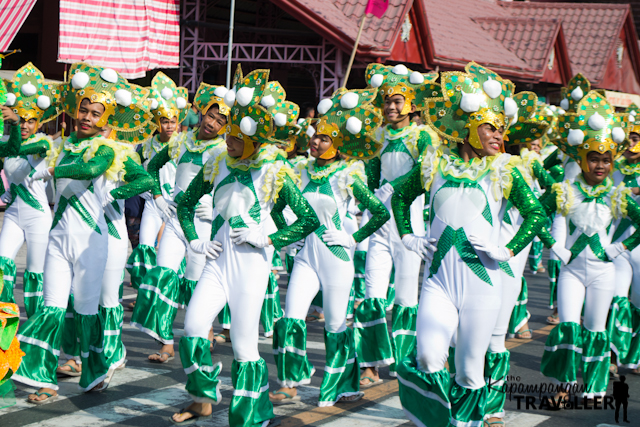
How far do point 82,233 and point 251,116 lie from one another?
1.72 meters

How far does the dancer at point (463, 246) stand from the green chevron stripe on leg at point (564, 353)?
6.38 feet

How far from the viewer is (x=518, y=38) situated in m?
31.9

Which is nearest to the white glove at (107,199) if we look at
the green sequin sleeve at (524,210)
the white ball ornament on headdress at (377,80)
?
the white ball ornament on headdress at (377,80)

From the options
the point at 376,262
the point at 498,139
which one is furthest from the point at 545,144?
the point at 498,139

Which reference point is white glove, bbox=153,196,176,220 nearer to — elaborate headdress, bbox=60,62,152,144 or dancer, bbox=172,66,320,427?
elaborate headdress, bbox=60,62,152,144

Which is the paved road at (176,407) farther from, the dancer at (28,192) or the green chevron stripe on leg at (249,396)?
the dancer at (28,192)

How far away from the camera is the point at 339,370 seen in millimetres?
6656

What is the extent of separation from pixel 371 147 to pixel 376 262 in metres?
1.28

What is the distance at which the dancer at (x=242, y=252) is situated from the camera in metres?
5.73

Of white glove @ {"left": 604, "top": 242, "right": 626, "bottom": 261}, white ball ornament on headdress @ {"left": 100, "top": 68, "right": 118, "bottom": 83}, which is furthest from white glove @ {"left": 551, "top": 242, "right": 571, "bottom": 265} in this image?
white ball ornament on headdress @ {"left": 100, "top": 68, "right": 118, "bottom": 83}

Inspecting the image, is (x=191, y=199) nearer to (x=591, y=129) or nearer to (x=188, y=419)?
(x=188, y=419)

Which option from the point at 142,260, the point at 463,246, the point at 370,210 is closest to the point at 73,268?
the point at 370,210

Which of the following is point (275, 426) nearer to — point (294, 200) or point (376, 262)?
point (294, 200)

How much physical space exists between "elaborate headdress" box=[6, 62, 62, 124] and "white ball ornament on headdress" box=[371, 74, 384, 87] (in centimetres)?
283
